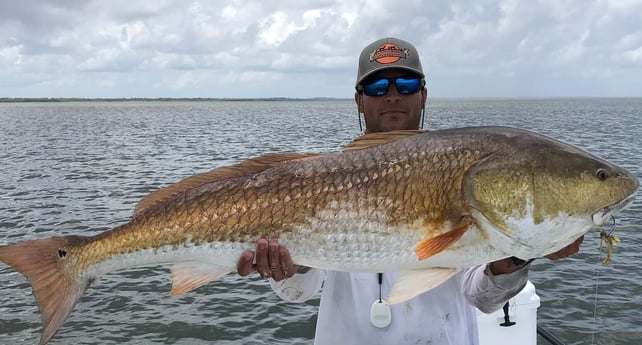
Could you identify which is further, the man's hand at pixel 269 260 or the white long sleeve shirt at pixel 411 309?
the white long sleeve shirt at pixel 411 309

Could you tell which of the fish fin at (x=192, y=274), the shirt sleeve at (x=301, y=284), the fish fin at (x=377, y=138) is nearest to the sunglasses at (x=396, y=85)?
the fish fin at (x=377, y=138)

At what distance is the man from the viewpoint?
3189mm

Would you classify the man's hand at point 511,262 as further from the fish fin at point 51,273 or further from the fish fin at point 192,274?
the fish fin at point 51,273

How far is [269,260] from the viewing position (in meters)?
3.18

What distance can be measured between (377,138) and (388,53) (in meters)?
1.01

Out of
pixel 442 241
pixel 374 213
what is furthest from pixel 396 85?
pixel 442 241

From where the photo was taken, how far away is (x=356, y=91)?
4.32m

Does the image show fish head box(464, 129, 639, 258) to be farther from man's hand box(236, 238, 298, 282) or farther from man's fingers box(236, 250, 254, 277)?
man's fingers box(236, 250, 254, 277)

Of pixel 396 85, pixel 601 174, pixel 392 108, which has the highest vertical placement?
pixel 396 85

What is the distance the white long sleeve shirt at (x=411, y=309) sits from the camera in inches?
132

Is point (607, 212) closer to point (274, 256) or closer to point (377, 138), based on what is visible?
point (377, 138)

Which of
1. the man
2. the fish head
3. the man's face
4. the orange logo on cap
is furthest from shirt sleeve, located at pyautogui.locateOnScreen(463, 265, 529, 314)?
the orange logo on cap

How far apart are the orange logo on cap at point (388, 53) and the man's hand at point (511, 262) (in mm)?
1639

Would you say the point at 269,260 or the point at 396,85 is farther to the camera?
the point at 396,85
